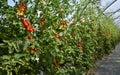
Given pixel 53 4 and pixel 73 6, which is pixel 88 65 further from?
pixel 53 4

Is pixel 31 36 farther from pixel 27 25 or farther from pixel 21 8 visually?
pixel 21 8

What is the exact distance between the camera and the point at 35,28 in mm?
3152

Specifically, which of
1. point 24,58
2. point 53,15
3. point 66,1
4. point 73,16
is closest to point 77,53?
point 73,16

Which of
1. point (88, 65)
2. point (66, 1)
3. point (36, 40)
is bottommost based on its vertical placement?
point (88, 65)

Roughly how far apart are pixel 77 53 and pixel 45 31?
2.00m

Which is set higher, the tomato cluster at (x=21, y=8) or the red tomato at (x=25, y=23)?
the tomato cluster at (x=21, y=8)

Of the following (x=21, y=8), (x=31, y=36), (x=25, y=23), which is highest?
(x=21, y=8)

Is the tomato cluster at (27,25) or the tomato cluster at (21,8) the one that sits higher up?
the tomato cluster at (21,8)

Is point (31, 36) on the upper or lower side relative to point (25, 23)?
lower

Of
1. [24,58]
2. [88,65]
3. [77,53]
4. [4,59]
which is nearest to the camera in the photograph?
[4,59]

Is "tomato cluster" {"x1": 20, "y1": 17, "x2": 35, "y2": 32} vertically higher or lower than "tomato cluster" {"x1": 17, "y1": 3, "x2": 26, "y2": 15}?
lower

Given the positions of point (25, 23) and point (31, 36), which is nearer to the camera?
point (25, 23)

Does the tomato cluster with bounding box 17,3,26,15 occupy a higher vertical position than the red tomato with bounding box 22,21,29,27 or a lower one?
higher

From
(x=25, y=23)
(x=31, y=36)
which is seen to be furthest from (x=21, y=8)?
(x=31, y=36)
